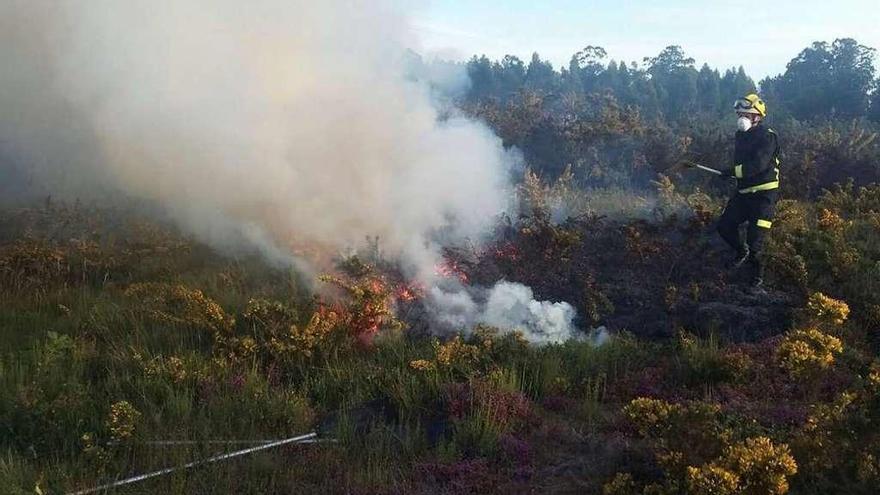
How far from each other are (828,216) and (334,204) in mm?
5641

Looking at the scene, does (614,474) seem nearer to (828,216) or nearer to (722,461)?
(722,461)

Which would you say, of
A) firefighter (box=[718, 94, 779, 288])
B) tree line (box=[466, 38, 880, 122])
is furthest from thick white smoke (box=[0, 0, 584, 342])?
tree line (box=[466, 38, 880, 122])

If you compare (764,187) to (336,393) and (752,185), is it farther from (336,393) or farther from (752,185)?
(336,393)

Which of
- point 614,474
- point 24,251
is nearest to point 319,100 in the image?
point 24,251

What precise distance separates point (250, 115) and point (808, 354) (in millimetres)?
6077

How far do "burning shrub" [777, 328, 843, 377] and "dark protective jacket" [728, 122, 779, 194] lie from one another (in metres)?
3.10

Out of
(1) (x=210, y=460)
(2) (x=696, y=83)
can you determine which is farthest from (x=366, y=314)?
(2) (x=696, y=83)

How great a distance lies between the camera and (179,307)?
6148mm

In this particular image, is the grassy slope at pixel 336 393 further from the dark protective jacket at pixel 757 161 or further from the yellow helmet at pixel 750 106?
the yellow helmet at pixel 750 106

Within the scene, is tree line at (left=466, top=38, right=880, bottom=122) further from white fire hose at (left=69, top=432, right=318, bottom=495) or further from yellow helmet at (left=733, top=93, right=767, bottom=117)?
white fire hose at (left=69, top=432, right=318, bottom=495)

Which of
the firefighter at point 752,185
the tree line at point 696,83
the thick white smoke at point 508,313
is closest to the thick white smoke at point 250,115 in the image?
the thick white smoke at point 508,313

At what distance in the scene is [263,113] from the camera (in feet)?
26.2

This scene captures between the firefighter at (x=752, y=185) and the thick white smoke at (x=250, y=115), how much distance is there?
285cm

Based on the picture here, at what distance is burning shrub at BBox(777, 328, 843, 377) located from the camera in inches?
195
